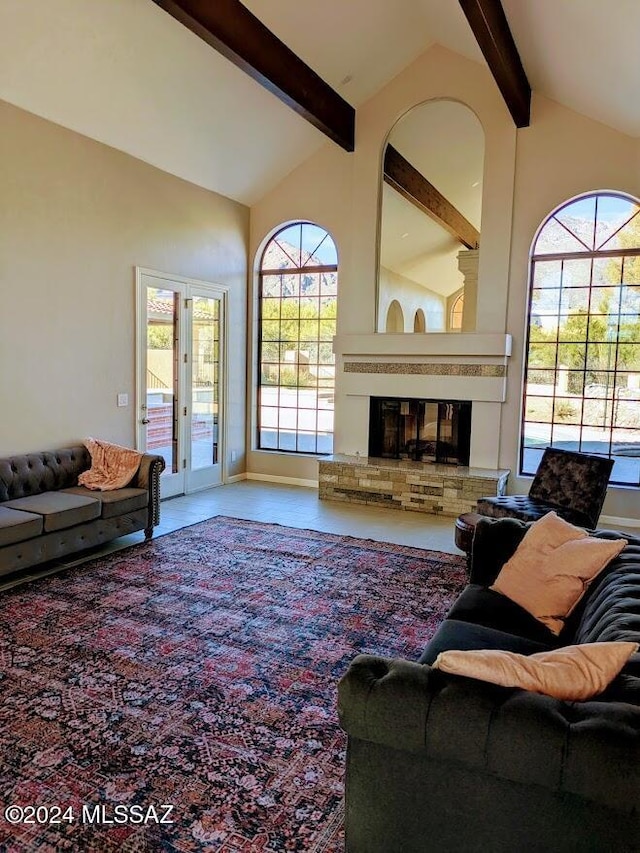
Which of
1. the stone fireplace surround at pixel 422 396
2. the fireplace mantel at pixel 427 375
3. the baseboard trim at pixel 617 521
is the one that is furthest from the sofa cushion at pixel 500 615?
the fireplace mantel at pixel 427 375

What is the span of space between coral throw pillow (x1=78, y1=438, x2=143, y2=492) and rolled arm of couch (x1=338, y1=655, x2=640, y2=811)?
3.99 meters

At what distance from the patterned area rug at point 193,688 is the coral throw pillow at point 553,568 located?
2.48 ft

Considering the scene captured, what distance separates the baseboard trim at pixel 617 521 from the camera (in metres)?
6.02

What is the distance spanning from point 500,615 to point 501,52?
439 cm

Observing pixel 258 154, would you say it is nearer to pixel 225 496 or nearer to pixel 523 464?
pixel 225 496

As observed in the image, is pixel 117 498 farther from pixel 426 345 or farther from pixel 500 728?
pixel 500 728

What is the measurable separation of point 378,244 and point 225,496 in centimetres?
348

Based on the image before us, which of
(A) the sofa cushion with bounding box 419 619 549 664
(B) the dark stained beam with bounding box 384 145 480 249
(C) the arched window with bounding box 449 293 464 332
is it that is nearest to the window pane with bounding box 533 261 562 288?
(B) the dark stained beam with bounding box 384 145 480 249

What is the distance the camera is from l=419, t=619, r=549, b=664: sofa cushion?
239 cm

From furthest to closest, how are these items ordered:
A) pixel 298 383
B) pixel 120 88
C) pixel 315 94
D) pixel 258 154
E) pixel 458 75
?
pixel 298 383
pixel 258 154
pixel 458 75
pixel 315 94
pixel 120 88

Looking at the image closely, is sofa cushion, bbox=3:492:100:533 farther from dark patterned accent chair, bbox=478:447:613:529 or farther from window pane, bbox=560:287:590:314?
window pane, bbox=560:287:590:314

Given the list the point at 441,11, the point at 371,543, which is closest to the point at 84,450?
the point at 371,543

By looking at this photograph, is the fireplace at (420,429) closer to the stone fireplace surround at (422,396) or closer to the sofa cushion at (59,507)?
the stone fireplace surround at (422,396)

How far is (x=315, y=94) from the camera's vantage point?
602cm
